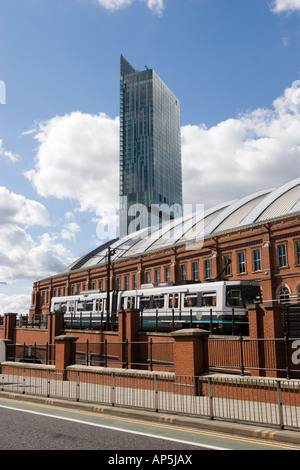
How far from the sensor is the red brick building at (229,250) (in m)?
36.1

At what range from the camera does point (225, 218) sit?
46.5 metres

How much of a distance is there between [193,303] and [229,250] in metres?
15.9

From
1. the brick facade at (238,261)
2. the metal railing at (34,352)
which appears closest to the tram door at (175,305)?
the brick facade at (238,261)

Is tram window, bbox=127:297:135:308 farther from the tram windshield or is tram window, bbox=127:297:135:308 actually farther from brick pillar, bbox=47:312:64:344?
the tram windshield

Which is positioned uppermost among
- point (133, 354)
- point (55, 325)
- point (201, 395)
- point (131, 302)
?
point (131, 302)

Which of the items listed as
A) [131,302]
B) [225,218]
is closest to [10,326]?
[131,302]

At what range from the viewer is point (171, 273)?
151ft

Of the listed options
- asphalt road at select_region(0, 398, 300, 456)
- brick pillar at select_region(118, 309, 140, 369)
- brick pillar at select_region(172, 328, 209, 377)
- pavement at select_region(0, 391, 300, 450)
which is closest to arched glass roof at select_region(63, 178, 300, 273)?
brick pillar at select_region(118, 309, 140, 369)

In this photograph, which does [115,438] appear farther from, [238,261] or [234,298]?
[238,261]

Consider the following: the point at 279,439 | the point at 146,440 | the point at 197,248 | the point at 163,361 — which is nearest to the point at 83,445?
the point at 146,440

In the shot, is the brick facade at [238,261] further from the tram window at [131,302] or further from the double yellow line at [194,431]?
the double yellow line at [194,431]

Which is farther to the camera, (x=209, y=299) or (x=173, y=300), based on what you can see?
(x=173, y=300)

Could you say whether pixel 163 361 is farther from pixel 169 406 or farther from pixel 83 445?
pixel 83 445

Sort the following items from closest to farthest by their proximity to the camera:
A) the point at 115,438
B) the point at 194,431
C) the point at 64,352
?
the point at 115,438 < the point at 194,431 < the point at 64,352
